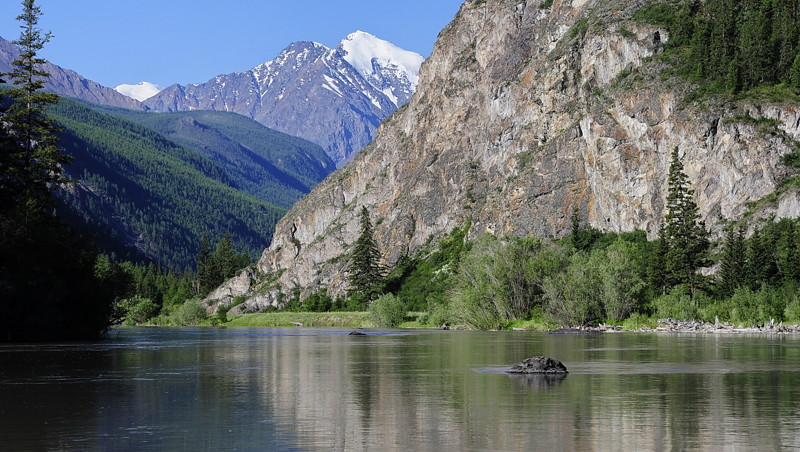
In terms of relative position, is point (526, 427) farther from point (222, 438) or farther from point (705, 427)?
point (222, 438)

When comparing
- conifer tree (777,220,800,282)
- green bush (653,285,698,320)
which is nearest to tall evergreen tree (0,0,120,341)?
green bush (653,285,698,320)

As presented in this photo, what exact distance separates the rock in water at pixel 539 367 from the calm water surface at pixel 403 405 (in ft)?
4.89

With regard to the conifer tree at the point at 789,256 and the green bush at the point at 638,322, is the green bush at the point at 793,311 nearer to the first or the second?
the conifer tree at the point at 789,256

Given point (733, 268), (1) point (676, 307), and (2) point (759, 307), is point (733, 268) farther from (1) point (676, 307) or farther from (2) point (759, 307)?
(2) point (759, 307)

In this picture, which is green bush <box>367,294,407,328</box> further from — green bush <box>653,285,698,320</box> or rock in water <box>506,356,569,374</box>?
rock in water <box>506,356,569,374</box>

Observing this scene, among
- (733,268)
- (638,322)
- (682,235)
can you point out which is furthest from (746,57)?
(638,322)

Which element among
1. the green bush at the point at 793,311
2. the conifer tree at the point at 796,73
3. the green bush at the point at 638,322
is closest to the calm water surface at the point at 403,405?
the green bush at the point at 793,311

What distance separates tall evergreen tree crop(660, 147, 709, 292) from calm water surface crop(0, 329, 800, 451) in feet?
290

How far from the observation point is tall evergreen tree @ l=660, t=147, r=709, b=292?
150375 millimetres

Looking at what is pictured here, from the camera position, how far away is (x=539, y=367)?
49.7 metres

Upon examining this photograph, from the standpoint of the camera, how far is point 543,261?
480 ft

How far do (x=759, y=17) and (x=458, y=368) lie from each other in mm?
169085

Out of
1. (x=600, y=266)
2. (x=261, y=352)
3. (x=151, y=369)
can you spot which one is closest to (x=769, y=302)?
(x=600, y=266)

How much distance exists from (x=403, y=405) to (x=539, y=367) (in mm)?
15125
